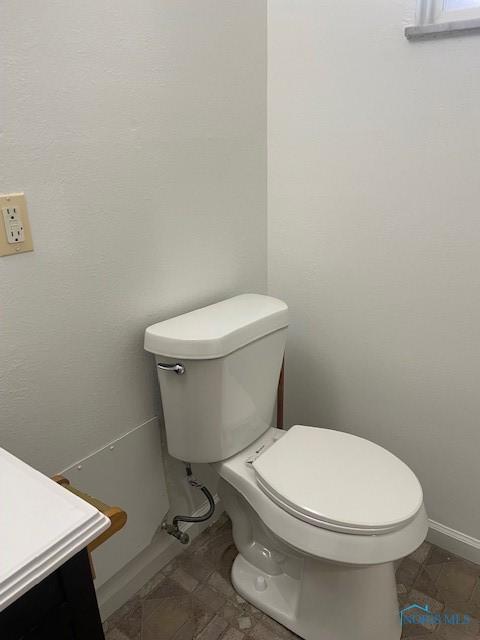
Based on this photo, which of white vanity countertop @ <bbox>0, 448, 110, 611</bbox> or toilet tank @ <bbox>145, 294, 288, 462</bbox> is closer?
white vanity countertop @ <bbox>0, 448, 110, 611</bbox>

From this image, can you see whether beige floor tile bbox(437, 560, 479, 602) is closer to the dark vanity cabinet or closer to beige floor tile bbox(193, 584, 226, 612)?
beige floor tile bbox(193, 584, 226, 612)

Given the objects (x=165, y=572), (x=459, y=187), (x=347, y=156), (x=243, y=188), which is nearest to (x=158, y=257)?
(x=243, y=188)

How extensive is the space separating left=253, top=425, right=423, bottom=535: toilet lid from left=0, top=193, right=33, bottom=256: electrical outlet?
0.78 metres

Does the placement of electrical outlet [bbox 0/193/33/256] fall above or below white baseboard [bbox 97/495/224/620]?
above

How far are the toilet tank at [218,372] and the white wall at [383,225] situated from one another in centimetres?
29

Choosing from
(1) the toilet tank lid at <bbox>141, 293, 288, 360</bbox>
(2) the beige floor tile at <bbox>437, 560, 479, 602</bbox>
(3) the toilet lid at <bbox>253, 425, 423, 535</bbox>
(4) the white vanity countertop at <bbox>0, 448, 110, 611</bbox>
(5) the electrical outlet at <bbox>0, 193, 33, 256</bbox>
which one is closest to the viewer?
(4) the white vanity countertop at <bbox>0, 448, 110, 611</bbox>

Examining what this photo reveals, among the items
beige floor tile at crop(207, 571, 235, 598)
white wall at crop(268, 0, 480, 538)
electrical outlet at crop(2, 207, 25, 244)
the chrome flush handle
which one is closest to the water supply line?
beige floor tile at crop(207, 571, 235, 598)

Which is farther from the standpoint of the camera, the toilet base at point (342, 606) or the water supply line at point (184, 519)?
the water supply line at point (184, 519)

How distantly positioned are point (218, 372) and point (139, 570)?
2.34ft

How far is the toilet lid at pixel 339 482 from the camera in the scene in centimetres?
111

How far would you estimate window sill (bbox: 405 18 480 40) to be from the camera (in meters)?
1.15

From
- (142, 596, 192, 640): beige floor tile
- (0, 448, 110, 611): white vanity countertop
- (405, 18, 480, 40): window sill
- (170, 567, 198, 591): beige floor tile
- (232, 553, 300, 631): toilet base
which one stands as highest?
(405, 18, 480, 40): window sill

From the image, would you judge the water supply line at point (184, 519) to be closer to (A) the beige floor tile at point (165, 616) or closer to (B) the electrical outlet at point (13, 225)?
(A) the beige floor tile at point (165, 616)

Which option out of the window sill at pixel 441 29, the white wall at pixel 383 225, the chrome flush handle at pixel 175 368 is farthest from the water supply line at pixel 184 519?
the window sill at pixel 441 29
